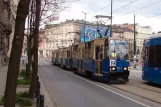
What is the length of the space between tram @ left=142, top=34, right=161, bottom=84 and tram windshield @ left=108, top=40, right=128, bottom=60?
158cm

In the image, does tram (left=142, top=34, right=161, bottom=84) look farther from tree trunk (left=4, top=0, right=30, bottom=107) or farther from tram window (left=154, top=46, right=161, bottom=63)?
tree trunk (left=4, top=0, right=30, bottom=107)

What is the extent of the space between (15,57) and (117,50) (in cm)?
1920

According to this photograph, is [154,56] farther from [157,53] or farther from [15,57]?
[15,57]

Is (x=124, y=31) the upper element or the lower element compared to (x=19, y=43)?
upper

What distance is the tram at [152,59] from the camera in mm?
21766

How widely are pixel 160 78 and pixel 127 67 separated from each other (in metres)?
4.16

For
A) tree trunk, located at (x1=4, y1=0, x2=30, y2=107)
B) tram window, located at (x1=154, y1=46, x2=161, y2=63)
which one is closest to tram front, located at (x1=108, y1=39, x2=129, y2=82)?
tram window, located at (x1=154, y1=46, x2=161, y2=63)

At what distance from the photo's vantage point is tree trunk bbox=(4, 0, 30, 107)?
638 centimetres

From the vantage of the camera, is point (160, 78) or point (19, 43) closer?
point (19, 43)

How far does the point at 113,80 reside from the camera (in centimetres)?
2734

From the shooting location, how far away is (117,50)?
25.2m

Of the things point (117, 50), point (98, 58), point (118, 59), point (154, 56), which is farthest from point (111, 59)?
point (154, 56)

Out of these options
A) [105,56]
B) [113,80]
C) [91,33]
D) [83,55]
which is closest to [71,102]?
[105,56]

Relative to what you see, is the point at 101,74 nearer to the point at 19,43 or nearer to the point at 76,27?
the point at 19,43
